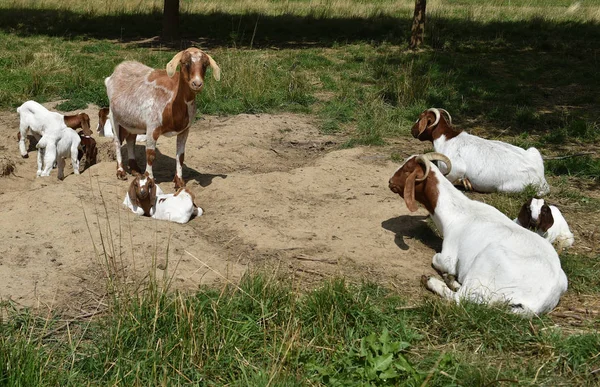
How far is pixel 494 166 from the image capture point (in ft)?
29.0

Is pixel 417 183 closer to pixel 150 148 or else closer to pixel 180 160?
pixel 180 160

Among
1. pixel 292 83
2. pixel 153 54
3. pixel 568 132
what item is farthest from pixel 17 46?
pixel 568 132

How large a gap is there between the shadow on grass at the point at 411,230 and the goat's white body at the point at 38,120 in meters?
4.82

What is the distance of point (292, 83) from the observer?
44.0ft

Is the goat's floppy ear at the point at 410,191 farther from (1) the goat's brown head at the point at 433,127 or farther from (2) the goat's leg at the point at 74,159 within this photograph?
(2) the goat's leg at the point at 74,159

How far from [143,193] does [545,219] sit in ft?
13.3

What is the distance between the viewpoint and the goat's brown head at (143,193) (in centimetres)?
788

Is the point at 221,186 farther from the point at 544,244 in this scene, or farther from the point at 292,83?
the point at 292,83

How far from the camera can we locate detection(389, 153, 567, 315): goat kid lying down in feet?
19.1

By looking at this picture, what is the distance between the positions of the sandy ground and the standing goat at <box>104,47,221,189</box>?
65cm

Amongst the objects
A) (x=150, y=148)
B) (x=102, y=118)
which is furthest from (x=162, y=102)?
(x=102, y=118)

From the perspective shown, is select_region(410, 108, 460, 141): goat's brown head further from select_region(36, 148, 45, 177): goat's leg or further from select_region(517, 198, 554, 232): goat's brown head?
select_region(36, 148, 45, 177): goat's leg

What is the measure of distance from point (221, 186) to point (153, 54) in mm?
8471

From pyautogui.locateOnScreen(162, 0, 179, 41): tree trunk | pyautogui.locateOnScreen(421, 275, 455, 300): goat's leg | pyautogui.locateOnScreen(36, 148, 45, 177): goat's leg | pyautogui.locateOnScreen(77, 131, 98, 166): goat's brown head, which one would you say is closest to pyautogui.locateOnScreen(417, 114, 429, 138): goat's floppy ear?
pyautogui.locateOnScreen(421, 275, 455, 300): goat's leg
